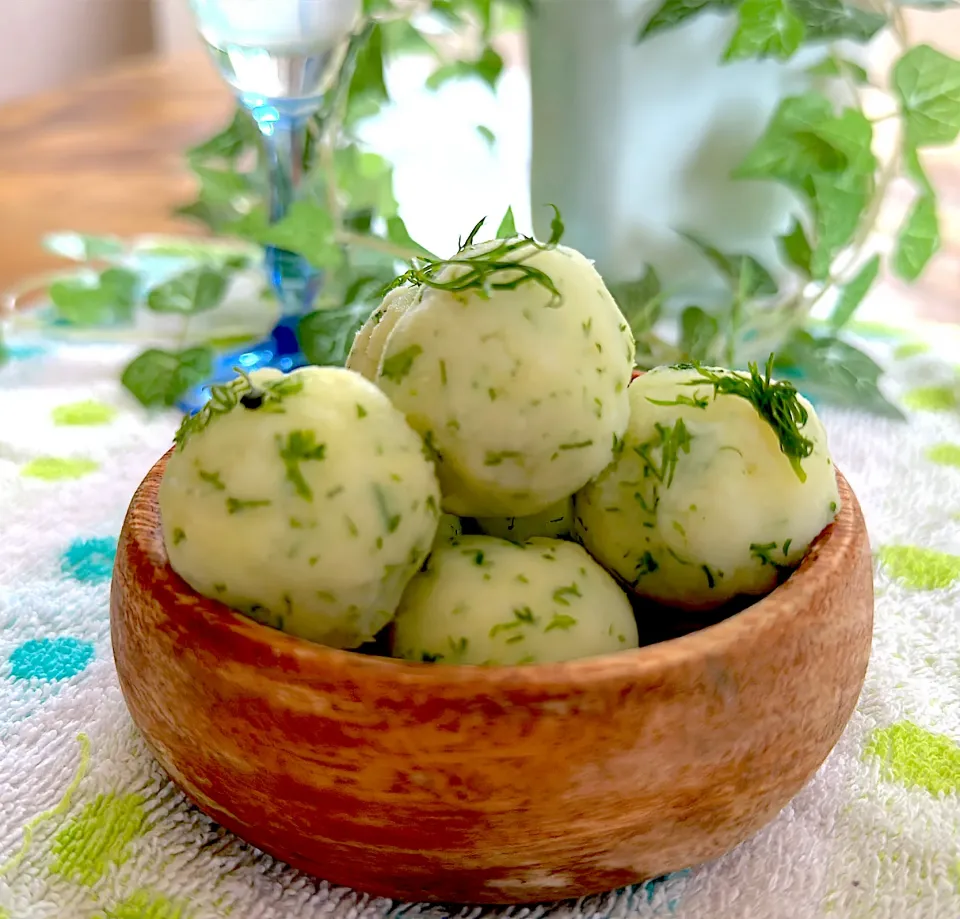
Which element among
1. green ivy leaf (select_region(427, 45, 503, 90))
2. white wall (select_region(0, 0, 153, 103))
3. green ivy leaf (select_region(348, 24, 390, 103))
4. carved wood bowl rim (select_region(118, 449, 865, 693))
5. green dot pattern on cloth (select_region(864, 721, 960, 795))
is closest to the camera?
carved wood bowl rim (select_region(118, 449, 865, 693))

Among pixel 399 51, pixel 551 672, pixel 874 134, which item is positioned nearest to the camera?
pixel 551 672

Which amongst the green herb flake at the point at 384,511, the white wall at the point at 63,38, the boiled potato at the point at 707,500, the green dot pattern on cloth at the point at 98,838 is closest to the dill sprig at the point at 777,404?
the boiled potato at the point at 707,500

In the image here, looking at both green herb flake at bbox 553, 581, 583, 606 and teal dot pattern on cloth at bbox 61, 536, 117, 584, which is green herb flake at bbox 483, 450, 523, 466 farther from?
teal dot pattern on cloth at bbox 61, 536, 117, 584

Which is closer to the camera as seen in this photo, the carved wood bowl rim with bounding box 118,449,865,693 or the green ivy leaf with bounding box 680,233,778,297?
the carved wood bowl rim with bounding box 118,449,865,693

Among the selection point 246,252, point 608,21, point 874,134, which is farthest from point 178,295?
point 874,134

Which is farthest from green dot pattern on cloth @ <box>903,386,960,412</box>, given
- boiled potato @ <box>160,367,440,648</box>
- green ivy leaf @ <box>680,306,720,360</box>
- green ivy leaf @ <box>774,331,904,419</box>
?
boiled potato @ <box>160,367,440,648</box>

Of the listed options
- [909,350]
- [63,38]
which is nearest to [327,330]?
[909,350]

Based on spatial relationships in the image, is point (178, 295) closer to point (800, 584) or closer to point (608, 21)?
point (608, 21)
